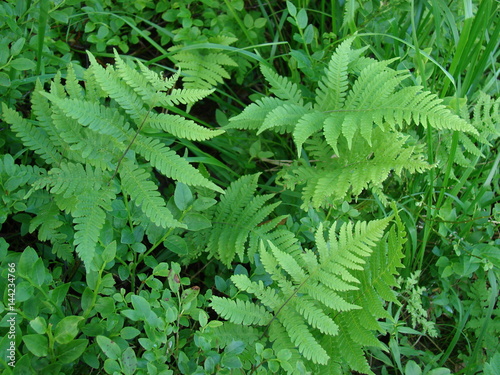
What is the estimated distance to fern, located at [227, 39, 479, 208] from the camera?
220cm

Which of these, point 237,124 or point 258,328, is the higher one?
point 237,124

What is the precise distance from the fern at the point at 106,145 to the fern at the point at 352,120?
18.6 inches

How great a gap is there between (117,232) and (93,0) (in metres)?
1.48

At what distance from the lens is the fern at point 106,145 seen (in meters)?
1.91

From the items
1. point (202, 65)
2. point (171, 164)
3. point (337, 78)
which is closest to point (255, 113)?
point (337, 78)

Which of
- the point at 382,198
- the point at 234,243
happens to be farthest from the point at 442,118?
the point at 234,243

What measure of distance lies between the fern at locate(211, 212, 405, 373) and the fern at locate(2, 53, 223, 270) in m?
0.43

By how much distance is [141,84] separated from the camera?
6.62ft

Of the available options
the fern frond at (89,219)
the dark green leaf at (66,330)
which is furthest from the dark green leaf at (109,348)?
the fern frond at (89,219)

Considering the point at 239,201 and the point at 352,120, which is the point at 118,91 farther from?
the point at 352,120

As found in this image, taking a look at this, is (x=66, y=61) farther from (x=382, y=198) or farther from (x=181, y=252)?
(x=382, y=198)

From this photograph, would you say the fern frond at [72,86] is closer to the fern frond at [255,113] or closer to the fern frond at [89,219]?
the fern frond at [89,219]

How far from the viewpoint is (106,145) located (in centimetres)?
209

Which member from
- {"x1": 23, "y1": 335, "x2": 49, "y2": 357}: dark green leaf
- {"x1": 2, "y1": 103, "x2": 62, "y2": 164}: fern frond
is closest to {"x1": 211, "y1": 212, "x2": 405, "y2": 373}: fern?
{"x1": 23, "y1": 335, "x2": 49, "y2": 357}: dark green leaf
